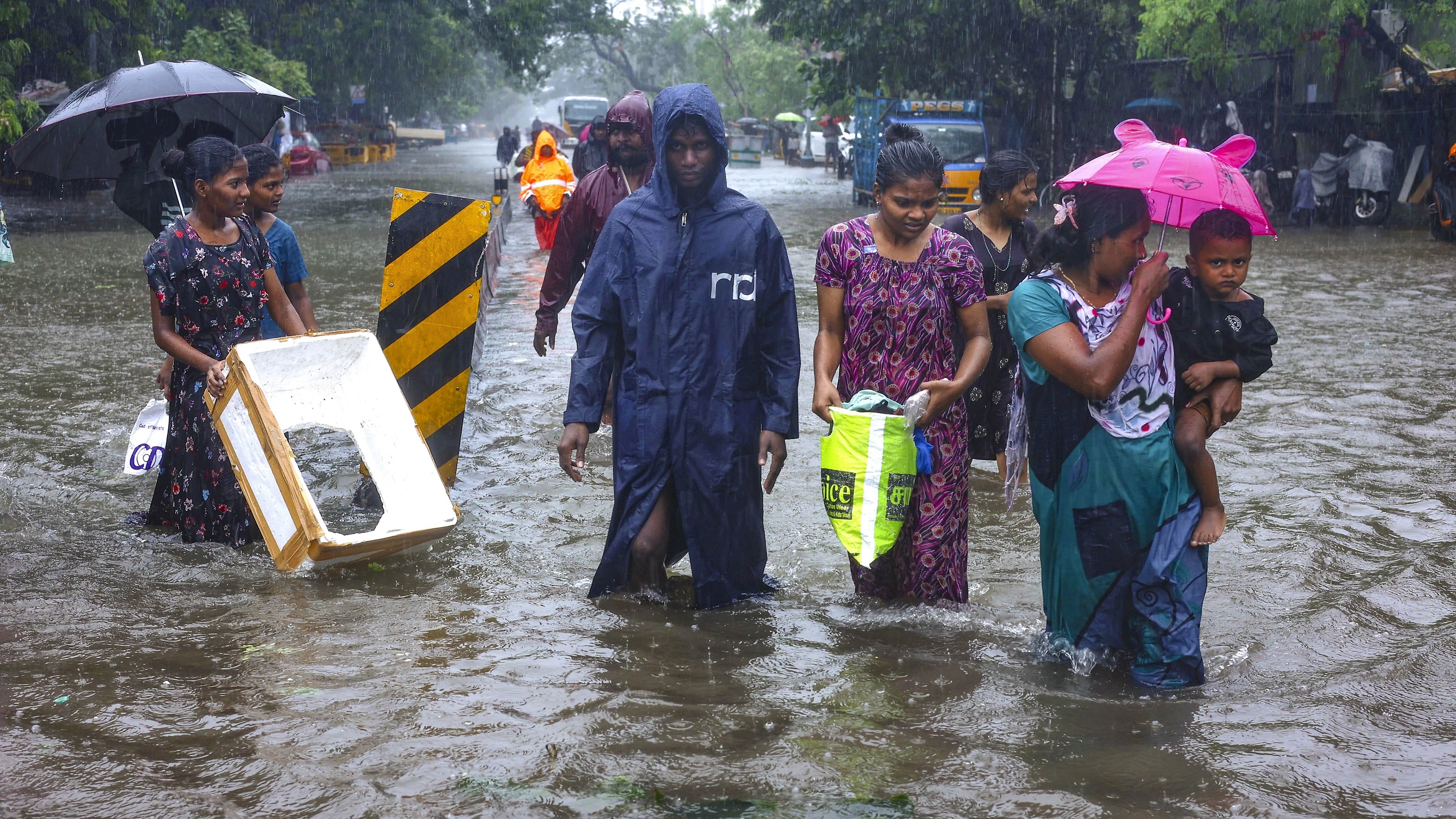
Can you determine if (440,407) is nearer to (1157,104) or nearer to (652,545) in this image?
(652,545)

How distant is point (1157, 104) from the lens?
26.1m

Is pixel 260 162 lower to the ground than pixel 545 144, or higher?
lower

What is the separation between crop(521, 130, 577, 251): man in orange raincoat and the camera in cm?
1270

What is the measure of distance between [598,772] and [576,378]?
4.34ft

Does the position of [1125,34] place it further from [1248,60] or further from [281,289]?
[281,289]

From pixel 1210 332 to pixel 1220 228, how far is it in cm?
28

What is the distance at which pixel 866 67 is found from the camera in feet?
86.2

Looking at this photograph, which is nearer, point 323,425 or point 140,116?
point 323,425

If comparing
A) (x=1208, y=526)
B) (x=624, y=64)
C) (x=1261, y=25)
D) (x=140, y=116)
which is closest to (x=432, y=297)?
(x=140, y=116)

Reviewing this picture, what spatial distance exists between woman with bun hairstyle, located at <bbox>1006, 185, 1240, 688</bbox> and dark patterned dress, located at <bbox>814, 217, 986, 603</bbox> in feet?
1.67

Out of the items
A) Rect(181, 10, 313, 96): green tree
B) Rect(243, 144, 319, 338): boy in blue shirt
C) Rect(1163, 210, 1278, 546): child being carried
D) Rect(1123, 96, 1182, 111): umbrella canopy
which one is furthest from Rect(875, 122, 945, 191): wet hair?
Rect(1123, 96, 1182, 111): umbrella canopy

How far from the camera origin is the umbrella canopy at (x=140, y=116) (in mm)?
6422

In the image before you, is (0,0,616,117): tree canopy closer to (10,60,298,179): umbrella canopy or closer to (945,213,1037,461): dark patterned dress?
(10,60,298,179): umbrella canopy

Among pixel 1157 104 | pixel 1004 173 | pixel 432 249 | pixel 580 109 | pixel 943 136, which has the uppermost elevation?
pixel 580 109
